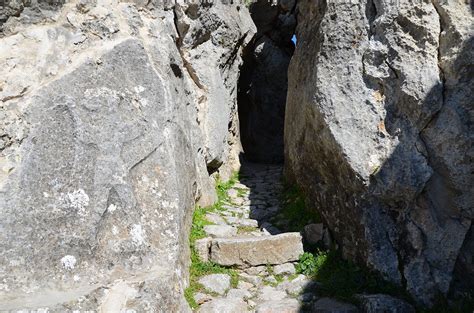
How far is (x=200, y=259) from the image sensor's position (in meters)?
6.87

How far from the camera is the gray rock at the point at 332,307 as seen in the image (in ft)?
18.8

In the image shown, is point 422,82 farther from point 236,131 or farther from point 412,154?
point 236,131

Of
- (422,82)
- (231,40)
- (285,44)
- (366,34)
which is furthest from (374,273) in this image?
(285,44)

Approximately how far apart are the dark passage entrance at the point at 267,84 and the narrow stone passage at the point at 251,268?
930 cm

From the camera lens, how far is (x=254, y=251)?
6953mm

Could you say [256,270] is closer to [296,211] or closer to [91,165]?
[296,211]

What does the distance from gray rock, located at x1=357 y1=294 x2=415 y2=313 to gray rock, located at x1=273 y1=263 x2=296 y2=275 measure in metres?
1.31

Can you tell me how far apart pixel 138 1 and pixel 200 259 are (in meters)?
4.37

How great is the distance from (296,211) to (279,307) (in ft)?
9.26

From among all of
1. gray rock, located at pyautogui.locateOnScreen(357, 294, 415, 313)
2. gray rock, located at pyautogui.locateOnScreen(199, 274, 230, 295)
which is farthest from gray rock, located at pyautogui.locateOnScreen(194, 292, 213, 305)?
gray rock, located at pyautogui.locateOnScreen(357, 294, 415, 313)

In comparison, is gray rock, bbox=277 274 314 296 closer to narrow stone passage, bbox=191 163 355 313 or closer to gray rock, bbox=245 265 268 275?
narrow stone passage, bbox=191 163 355 313

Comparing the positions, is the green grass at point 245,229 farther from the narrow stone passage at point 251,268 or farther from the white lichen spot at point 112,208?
the white lichen spot at point 112,208

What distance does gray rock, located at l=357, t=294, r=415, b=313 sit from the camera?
222 inches

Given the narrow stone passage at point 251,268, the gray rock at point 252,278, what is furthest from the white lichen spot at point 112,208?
the gray rock at point 252,278
